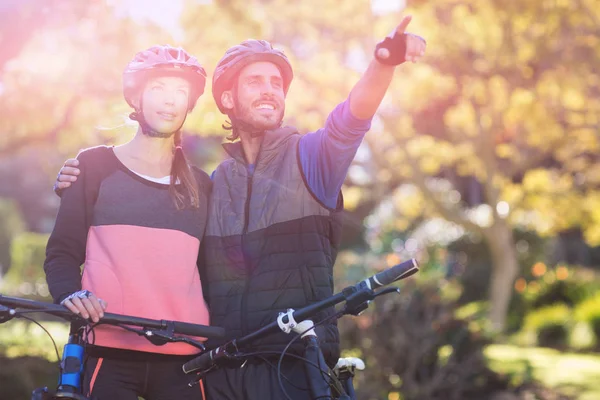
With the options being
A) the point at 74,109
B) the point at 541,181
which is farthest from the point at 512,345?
the point at 74,109

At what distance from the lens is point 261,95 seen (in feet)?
10.1

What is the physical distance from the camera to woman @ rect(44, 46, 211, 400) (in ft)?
9.28

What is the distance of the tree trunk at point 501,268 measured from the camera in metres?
16.5

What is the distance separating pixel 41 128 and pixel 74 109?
2.29 feet

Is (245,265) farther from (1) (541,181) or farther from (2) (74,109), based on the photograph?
(1) (541,181)

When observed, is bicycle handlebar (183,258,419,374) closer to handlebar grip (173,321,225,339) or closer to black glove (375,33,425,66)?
handlebar grip (173,321,225,339)

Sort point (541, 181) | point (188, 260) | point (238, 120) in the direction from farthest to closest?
point (541, 181)
point (238, 120)
point (188, 260)

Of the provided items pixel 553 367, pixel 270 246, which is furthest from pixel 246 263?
pixel 553 367

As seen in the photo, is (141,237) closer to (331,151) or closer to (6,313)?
(6,313)

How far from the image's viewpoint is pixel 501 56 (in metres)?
13.3

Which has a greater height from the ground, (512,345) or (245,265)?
(512,345)

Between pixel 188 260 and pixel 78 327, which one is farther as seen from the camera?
pixel 188 260

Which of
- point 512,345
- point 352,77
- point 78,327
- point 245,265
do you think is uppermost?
point 352,77

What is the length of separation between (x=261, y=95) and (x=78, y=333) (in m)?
1.13
